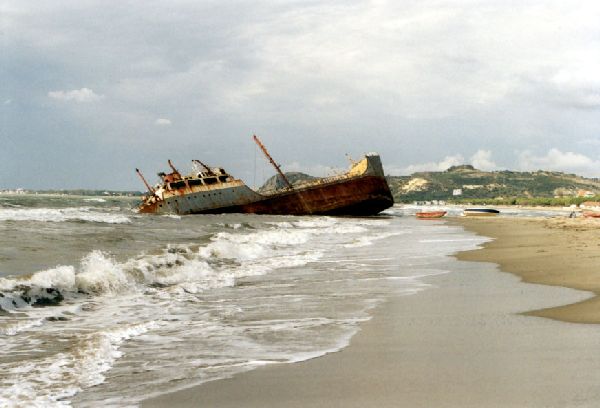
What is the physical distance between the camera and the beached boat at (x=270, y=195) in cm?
4722

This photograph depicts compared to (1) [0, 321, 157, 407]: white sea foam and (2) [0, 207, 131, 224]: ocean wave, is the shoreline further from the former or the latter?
(2) [0, 207, 131, 224]: ocean wave

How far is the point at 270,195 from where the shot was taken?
50.1 m

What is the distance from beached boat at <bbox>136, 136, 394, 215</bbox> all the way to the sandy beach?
38.5m

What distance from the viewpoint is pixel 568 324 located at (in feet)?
23.9

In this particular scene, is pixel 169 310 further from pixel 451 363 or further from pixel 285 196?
pixel 285 196

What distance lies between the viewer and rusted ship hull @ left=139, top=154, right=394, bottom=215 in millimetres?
47125

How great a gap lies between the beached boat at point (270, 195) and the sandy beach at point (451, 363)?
3852 centimetres

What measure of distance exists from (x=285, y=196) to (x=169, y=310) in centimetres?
4093

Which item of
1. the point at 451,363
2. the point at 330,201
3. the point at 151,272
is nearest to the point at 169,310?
the point at 151,272

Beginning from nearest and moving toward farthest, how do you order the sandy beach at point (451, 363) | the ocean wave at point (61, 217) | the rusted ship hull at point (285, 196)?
the sandy beach at point (451, 363)
the ocean wave at point (61, 217)
the rusted ship hull at point (285, 196)

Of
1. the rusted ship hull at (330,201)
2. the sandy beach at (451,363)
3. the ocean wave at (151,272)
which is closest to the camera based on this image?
the sandy beach at (451,363)

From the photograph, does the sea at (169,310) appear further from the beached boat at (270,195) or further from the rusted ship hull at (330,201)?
the rusted ship hull at (330,201)

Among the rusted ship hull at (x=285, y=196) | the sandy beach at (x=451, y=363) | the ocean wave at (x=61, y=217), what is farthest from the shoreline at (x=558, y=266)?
the rusted ship hull at (x=285, y=196)

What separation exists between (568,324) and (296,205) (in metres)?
44.2
